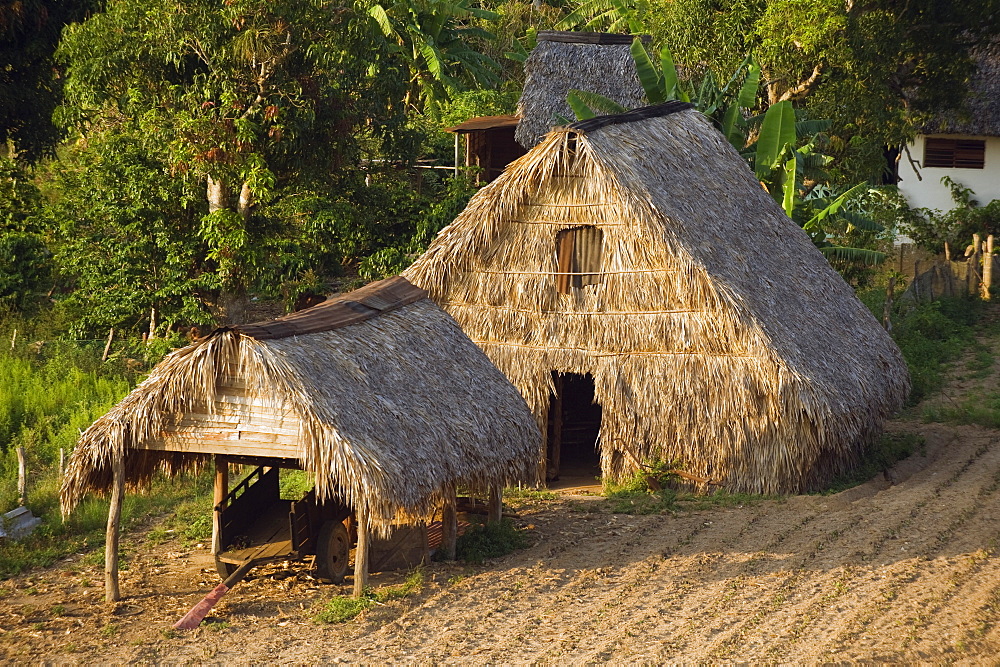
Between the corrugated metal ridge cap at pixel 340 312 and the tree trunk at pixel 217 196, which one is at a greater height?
the tree trunk at pixel 217 196

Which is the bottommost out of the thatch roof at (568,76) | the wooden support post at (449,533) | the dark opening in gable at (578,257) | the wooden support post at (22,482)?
the wooden support post at (449,533)

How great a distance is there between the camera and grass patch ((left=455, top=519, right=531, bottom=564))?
1091 cm

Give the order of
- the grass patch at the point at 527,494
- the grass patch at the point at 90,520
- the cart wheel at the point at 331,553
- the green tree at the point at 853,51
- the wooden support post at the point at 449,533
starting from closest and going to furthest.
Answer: the cart wheel at the point at 331,553, the wooden support post at the point at 449,533, the grass patch at the point at 90,520, the grass patch at the point at 527,494, the green tree at the point at 853,51

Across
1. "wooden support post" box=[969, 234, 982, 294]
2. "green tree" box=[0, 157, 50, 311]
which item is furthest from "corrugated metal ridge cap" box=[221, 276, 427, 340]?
"wooden support post" box=[969, 234, 982, 294]

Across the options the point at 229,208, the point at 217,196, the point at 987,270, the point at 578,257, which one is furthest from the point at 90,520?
the point at 987,270

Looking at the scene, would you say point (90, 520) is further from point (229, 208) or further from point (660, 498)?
point (229, 208)

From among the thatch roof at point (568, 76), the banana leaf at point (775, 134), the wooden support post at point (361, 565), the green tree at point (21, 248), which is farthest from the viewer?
the thatch roof at point (568, 76)

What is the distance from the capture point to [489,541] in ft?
36.7

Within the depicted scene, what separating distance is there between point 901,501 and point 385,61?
10.5 metres

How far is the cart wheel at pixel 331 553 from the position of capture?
33.0 ft

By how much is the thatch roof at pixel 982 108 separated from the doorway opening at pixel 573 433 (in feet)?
43.3

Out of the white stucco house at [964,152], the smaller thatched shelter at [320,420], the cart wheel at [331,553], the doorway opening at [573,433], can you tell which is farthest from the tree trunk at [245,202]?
the white stucco house at [964,152]

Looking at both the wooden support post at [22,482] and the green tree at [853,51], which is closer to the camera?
the wooden support post at [22,482]

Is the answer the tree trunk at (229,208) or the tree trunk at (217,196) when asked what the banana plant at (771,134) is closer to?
the tree trunk at (229,208)
